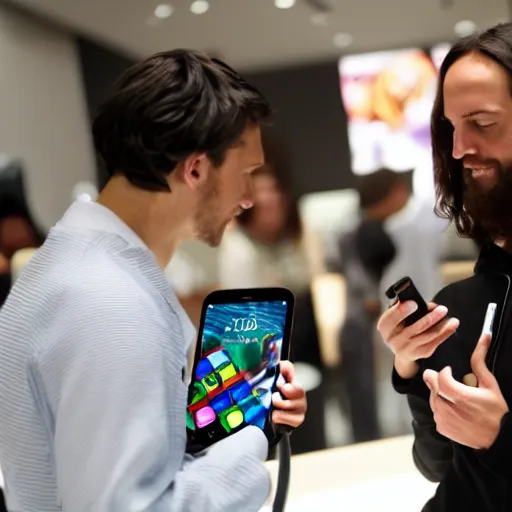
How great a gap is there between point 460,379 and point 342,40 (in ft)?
6.04

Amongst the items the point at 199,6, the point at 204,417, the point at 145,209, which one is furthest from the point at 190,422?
the point at 199,6

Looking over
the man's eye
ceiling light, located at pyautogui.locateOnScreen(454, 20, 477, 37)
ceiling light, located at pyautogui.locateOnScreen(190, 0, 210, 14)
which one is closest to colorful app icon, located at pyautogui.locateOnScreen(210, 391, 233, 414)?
the man's eye

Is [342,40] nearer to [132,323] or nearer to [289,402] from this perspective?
[289,402]

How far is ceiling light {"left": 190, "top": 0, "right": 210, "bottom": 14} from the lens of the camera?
229 cm

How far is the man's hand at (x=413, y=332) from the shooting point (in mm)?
830

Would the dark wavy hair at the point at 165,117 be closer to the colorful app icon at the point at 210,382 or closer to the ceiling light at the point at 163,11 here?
the colorful app icon at the point at 210,382

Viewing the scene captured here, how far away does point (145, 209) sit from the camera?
0.74m

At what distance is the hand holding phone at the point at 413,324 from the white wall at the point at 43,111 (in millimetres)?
1479

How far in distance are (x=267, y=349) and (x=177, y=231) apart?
0.61 ft

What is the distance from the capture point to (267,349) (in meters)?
0.85

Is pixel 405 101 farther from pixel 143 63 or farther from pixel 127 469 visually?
pixel 127 469

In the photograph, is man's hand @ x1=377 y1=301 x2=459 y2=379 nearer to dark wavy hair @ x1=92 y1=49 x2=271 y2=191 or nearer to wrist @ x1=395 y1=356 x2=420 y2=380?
wrist @ x1=395 y1=356 x2=420 y2=380

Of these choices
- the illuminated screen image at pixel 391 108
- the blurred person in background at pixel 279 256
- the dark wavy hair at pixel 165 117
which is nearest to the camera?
the dark wavy hair at pixel 165 117

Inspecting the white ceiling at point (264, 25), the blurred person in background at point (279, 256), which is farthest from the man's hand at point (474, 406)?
the white ceiling at point (264, 25)
